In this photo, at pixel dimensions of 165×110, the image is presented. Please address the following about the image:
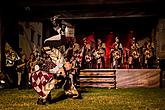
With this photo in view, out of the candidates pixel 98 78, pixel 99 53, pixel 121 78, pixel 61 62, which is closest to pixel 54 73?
pixel 61 62

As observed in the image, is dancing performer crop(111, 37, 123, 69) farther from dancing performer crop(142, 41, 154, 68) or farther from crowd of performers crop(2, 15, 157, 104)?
dancing performer crop(142, 41, 154, 68)

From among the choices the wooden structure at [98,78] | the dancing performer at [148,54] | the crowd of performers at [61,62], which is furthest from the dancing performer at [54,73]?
the dancing performer at [148,54]

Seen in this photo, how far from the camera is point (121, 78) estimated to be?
14820 millimetres

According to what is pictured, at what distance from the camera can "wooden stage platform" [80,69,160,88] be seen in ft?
47.9

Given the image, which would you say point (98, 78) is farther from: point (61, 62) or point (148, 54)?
point (61, 62)

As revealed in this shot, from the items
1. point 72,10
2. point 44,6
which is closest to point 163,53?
point 72,10

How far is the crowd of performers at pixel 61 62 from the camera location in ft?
29.5

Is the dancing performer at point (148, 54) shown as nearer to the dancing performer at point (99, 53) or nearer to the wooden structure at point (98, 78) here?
the dancing performer at point (99, 53)

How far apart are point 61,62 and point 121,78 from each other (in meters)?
5.86

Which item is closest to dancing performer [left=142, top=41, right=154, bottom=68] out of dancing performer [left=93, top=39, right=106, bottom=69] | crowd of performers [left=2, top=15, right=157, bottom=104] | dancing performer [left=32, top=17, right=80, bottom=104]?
crowd of performers [left=2, top=15, right=157, bottom=104]

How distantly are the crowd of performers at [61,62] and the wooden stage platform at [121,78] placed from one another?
1.90 feet

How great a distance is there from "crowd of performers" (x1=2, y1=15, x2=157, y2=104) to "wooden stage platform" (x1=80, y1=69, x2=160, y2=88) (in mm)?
580

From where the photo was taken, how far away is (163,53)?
16516mm

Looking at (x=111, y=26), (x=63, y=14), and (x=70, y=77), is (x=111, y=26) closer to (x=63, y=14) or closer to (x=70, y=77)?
(x=63, y=14)
